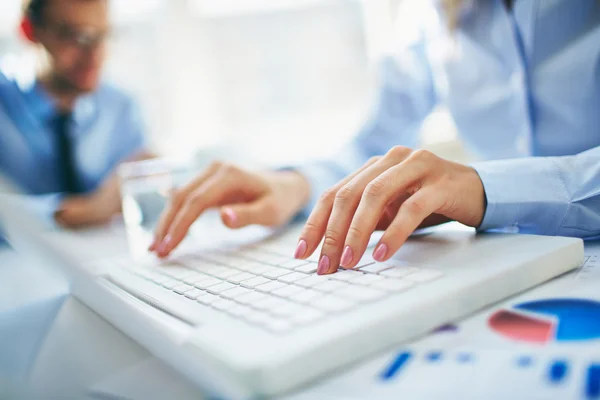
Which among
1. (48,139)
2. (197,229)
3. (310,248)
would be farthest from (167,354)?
(48,139)

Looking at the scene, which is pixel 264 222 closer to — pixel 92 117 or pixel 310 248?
pixel 310 248

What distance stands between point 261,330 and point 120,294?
0.19 meters

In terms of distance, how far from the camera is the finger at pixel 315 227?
0.45m

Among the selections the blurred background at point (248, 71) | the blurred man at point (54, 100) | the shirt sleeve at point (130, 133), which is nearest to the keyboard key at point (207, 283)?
the blurred man at point (54, 100)

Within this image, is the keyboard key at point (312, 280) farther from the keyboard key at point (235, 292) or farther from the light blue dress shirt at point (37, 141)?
the light blue dress shirt at point (37, 141)

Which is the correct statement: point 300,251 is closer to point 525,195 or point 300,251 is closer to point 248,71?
point 525,195

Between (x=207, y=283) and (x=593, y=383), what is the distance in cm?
30

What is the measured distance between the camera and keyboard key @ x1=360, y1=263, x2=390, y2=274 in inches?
14.4

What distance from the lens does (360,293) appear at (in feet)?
1.00

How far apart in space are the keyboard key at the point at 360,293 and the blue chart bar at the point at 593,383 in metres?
0.12

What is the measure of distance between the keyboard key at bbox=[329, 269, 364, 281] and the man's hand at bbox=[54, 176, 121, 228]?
97 cm

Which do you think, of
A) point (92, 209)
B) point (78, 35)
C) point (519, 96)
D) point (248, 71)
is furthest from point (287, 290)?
point (248, 71)

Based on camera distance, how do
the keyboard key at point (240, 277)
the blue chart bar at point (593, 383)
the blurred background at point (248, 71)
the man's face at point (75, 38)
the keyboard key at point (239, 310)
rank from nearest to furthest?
the blue chart bar at point (593, 383), the keyboard key at point (239, 310), the keyboard key at point (240, 277), the man's face at point (75, 38), the blurred background at point (248, 71)

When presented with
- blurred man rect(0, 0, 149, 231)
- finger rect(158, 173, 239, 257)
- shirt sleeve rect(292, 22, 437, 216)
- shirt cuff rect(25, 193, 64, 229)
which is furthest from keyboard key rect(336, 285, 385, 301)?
blurred man rect(0, 0, 149, 231)
